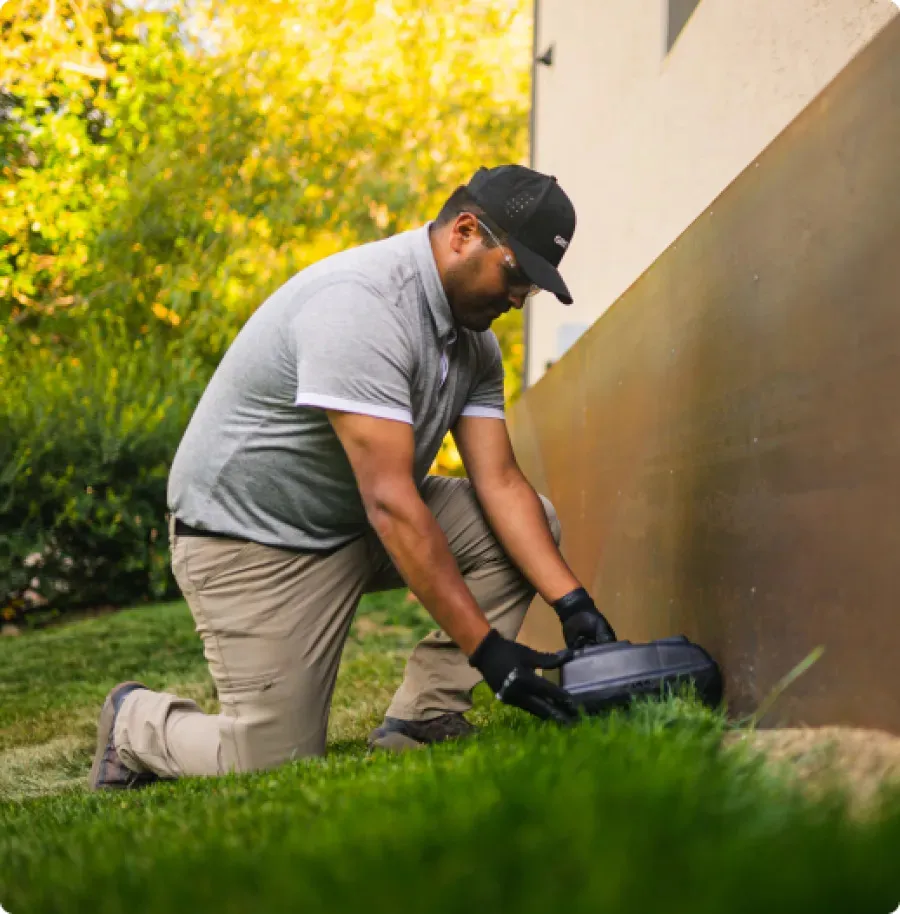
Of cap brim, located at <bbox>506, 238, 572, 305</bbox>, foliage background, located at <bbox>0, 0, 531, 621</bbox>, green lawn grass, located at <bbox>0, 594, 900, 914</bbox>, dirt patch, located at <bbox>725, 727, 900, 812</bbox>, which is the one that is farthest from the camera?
foliage background, located at <bbox>0, 0, 531, 621</bbox>

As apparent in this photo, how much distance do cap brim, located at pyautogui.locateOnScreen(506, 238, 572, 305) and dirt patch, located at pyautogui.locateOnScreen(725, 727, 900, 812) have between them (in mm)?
1322

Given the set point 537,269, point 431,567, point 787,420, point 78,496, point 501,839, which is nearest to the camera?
point 501,839

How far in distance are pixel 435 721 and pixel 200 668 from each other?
3436mm

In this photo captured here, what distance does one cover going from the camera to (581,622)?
318 centimetres

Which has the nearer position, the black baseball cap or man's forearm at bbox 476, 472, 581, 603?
the black baseball cap

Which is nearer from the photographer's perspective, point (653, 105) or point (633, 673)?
point (633, 673)

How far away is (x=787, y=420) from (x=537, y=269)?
2.90 ft

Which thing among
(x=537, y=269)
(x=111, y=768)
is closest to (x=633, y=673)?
(x=537, y=269)

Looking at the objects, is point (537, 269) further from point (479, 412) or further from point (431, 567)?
point (431, 567)

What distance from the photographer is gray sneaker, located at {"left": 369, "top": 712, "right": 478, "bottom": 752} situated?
3445 millimetres

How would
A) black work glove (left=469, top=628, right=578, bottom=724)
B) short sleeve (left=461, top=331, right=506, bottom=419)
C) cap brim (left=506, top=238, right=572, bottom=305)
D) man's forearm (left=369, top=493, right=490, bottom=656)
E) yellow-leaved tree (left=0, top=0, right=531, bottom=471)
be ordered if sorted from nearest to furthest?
1. black work glove (left=469, top=628, right=578, bottom=724)
2. man's forearm (left=369, top=493, right=490, bottom=656)
3. cap brim (left=506, top=238, right=572, bottom=305)
4. short sleeve (left=461, top=331, right=506, bottom=419)
5. yellow-leaved tree (left=0, top=0, right=531, bottom=471)

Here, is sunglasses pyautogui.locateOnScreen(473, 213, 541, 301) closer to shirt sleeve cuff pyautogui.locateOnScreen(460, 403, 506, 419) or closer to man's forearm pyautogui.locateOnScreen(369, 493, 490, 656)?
shirt sleeve cuff pyautogui.locateOnScreen(460, 403, 506, 419)

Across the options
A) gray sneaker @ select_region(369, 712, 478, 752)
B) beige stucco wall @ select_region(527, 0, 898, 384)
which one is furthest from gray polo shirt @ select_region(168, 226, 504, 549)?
beige stucco wall @ select_region(527, 0, 898, 384)

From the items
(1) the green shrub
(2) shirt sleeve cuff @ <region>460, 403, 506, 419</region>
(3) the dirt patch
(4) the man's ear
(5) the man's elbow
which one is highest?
(4) the man's ear
